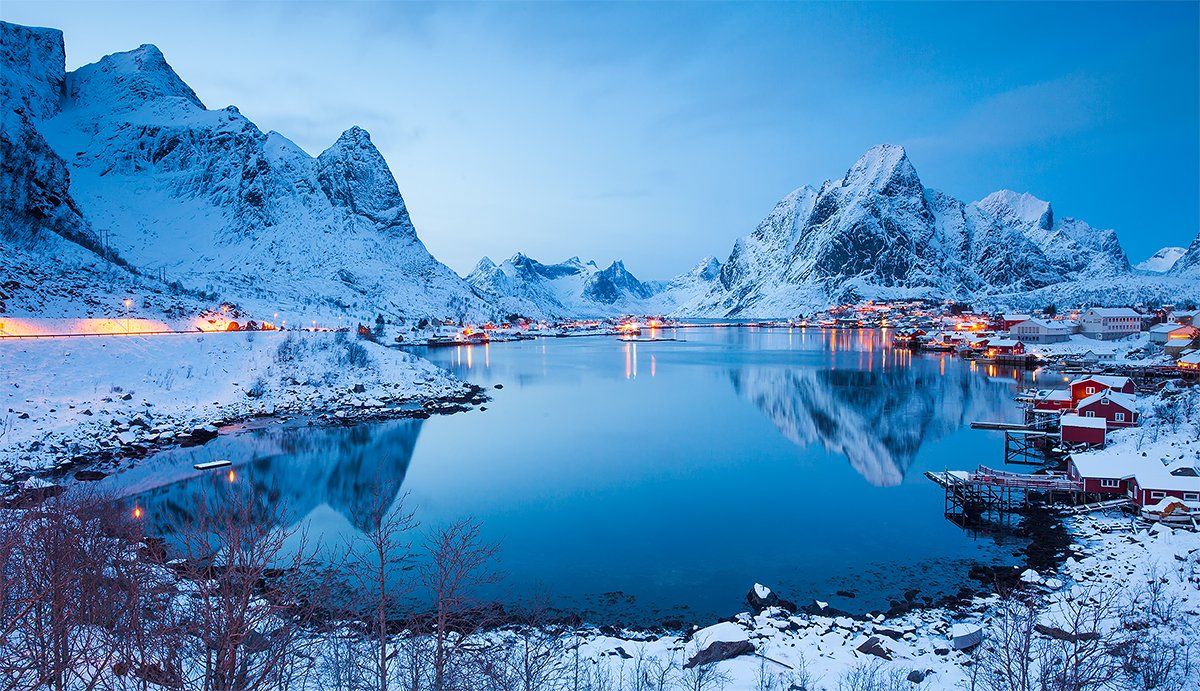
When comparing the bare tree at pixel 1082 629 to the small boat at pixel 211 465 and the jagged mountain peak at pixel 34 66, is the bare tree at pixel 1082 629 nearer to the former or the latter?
the small boat at pixel 211 465

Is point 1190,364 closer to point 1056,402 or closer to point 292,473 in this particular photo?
point 1056,402

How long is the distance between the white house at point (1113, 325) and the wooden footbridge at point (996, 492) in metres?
85.0

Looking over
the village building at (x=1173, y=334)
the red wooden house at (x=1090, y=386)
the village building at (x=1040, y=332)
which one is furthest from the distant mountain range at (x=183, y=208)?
the village building at (x=1173, y=334)

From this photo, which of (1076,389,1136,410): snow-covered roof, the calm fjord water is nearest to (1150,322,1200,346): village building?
the calm fjord water

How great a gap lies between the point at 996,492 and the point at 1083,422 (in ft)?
32.5

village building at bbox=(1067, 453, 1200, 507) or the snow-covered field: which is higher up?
the snow-covered field

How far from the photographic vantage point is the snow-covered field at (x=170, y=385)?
2959 centimetres

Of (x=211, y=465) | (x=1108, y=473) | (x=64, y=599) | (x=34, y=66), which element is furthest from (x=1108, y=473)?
(x=34, y=66)

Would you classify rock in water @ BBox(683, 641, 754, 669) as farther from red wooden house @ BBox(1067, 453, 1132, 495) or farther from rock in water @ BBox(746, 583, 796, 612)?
red wooden house @ BBox(1067, 453, 1132, 495)

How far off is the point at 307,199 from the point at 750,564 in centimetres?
15031

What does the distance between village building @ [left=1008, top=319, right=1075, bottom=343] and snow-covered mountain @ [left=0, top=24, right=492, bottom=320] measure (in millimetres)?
98415

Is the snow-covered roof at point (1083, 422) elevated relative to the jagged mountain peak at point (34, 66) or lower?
lower

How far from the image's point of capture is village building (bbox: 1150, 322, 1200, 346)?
6259 centimetres

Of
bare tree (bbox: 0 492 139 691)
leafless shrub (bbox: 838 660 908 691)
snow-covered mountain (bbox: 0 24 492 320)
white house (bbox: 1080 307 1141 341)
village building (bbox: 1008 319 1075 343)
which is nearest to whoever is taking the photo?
bare tree (bbox: 0 492 139 691)
